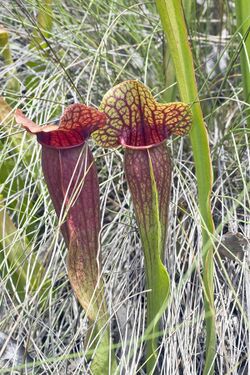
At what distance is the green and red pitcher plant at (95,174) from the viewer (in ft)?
3.73

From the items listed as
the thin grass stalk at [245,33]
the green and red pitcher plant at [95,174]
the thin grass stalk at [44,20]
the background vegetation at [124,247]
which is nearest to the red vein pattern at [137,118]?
the green and red pitcher plant at [95,174]

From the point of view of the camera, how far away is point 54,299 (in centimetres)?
154

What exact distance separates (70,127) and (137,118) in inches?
5.3

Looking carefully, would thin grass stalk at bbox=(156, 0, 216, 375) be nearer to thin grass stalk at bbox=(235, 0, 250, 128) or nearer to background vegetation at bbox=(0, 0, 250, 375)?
background vegetation at bbox=(0, 0, 250, 375)

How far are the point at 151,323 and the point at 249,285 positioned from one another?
32 centimetres

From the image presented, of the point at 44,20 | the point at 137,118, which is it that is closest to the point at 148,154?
the point at 137,118

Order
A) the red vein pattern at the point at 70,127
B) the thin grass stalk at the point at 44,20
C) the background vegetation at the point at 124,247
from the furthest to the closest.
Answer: the thin grass stalk at the point at 44,20 < the background vegetation at the point at 124,247 < the red vein pattern at the point at 70,127

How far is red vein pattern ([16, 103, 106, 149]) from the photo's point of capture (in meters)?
1.09

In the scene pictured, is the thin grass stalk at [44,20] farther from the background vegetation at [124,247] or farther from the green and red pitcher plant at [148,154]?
the green and red pitcher plant at [148,154]

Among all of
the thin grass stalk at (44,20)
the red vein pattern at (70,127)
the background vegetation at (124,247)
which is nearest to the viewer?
the red vein pattern at (70,127)

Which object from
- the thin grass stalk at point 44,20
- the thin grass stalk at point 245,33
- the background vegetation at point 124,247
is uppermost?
the thin grass stalk at point 44,20

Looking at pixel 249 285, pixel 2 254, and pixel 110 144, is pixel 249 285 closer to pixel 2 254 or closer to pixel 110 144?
pixel 110 144

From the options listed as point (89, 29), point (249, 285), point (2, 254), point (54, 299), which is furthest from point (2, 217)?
point (89, 29)

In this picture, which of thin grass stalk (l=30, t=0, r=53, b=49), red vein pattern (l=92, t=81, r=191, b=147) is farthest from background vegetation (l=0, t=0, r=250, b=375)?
red vein pattern (l=92, t=81, r=191, b=147)
